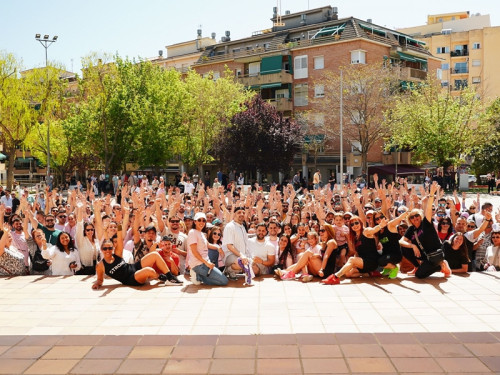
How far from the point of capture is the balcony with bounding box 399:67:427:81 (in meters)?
46.2

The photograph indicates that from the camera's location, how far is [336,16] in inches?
2063

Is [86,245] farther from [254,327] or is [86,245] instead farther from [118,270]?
[254,327]

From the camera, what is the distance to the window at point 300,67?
4919cm

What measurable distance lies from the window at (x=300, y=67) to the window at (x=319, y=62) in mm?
1196

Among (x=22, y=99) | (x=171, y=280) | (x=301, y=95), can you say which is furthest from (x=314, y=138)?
(x=171, y=280)

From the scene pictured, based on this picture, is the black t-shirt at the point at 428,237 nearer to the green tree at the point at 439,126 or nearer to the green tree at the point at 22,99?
the green tree at the point at 439,126

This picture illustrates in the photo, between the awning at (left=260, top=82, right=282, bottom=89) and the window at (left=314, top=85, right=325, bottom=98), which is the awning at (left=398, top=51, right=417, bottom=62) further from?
the awning at (left=260, top=82, right=282, bottom=89)

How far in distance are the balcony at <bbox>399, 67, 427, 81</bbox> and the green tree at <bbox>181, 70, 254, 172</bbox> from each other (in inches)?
544

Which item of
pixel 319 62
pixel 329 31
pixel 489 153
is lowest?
pixel 489 153

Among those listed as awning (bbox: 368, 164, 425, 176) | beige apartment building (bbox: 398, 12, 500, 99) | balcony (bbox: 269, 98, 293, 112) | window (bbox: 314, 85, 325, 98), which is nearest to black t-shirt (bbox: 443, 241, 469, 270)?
awning (bbox: 368, 164, 425, 176)

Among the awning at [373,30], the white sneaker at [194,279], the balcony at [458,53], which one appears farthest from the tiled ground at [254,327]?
the balcony at [458,53]

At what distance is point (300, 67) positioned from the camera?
163ft

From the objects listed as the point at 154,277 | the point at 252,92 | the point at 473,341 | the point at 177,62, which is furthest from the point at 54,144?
the point at 473,341

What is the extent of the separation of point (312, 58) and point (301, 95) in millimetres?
3453
